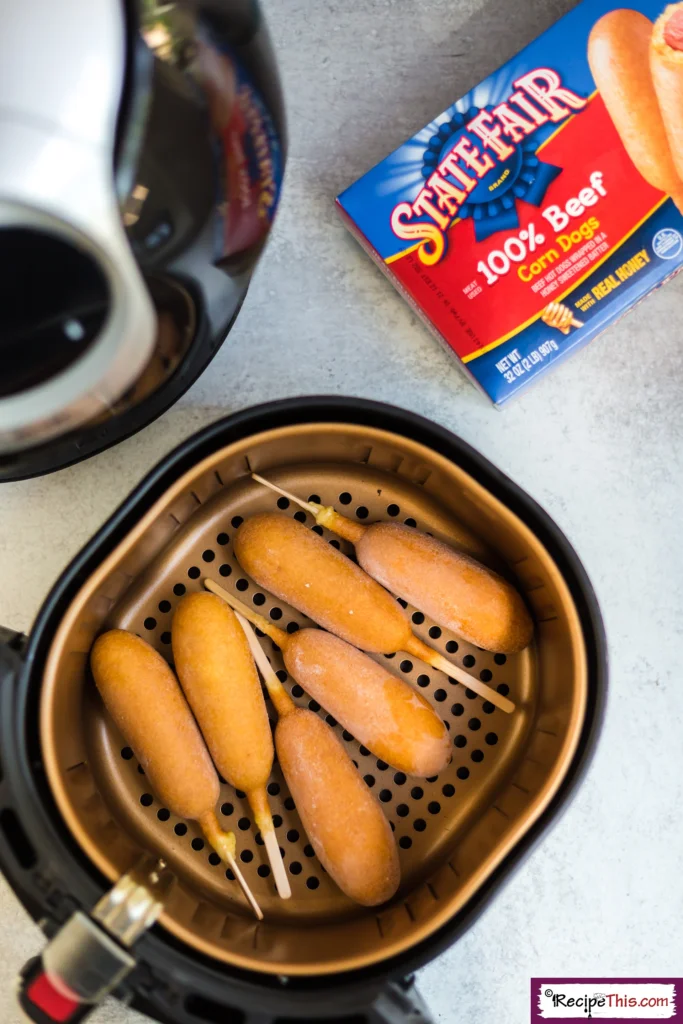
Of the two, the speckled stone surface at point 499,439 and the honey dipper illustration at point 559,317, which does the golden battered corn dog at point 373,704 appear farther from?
the honey dipper illustration at point 559,317

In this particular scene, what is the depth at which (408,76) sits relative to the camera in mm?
674

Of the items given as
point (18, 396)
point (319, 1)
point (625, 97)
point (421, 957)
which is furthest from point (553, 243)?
point (421, 957)

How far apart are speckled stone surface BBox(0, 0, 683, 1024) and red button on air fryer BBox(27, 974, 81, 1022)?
280 millimetres

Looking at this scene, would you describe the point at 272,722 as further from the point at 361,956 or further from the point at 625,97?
the point at 625,97

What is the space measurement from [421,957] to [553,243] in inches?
20.0

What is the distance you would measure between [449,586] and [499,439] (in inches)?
6.0

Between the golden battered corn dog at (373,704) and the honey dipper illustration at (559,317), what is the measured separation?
0.29m

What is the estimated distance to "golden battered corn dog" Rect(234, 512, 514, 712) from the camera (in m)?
0.59

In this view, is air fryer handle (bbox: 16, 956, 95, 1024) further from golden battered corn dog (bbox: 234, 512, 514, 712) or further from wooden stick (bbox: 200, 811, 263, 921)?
golden battered corn dog (bbox: 234, 512, 514, 712)

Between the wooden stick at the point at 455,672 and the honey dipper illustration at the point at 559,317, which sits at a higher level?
the honey dipper illustration at the point at 559,317

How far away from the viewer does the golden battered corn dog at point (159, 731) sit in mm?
557

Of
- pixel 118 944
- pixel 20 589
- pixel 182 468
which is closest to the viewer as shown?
pixel 118 944

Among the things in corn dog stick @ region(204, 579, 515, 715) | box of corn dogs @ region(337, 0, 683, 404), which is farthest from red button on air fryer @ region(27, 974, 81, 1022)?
box of corn dogs @ region(337, 0, 683, 404)

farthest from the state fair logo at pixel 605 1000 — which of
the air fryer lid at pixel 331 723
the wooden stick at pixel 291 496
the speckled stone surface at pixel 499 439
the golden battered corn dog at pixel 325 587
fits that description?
the wooden stick at pixel 291 496
